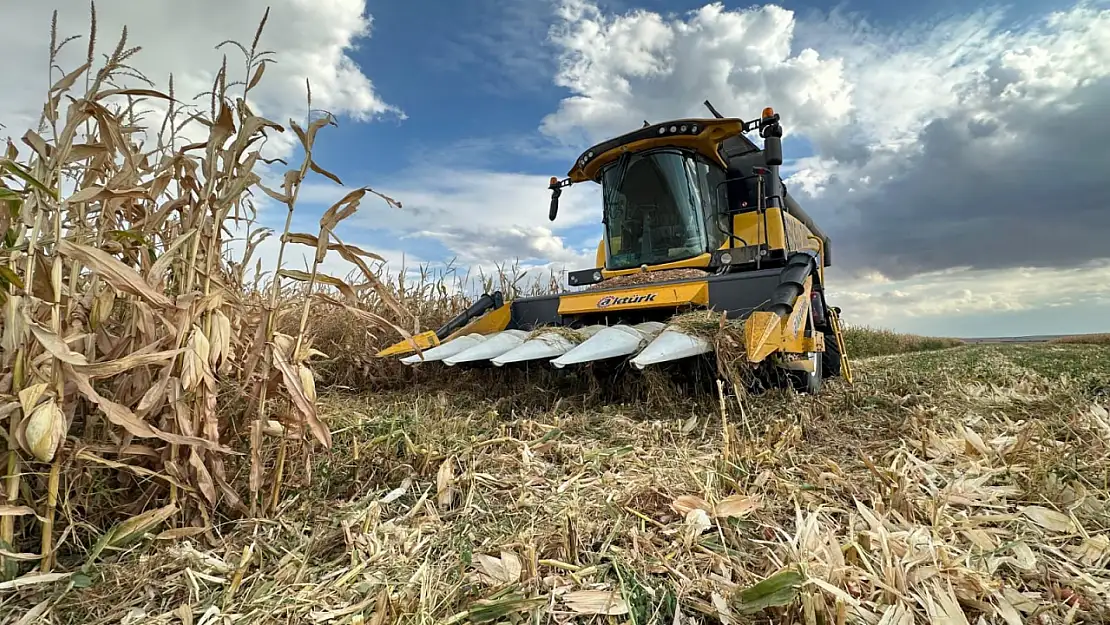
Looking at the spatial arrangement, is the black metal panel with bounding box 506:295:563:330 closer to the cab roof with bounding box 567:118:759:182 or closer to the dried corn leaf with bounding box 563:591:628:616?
the cab roof with bounding box 567:118:759:182

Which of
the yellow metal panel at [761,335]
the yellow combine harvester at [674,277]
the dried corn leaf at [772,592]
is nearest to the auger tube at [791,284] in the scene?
the yellow combine harvester at [674,277]

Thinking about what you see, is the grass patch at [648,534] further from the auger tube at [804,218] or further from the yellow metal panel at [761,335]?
the auger tube at [804,218]

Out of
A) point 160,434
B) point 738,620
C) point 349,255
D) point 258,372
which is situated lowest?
point 738,620

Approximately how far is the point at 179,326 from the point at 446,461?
A: 87cm

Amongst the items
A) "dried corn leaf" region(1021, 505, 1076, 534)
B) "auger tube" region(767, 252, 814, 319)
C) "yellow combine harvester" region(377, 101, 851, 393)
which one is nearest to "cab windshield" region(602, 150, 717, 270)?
"yellow combine harvester" region(377, 101, 851, 393)

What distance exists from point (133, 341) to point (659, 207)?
4.22 meters

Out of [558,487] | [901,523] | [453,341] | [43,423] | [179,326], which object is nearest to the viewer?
[43,423]

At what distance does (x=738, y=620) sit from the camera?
1141mm

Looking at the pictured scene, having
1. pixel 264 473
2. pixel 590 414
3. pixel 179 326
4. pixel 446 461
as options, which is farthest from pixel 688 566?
pixel 590 414

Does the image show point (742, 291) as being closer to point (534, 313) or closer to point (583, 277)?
point (534, 313)

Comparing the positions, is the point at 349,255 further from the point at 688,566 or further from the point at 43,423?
the point at 688,566

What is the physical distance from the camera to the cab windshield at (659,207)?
491 cm

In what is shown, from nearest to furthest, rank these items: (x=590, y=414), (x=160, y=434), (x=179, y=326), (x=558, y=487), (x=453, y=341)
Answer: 1. (x=160, y=434)
2. (x=179, y=326)
3. (x=558, y=487)
4. (x=590, y=414)
5. (x=453, y=341)

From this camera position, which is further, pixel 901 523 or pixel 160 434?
pixel 901 523
